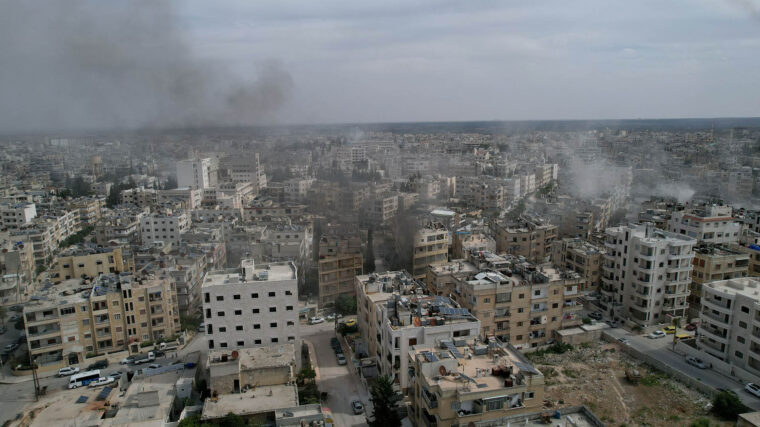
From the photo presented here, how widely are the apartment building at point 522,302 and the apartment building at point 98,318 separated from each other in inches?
227

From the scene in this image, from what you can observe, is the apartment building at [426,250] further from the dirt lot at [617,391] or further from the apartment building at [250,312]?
the apartment building at [250,312]

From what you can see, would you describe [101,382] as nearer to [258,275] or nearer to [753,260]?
[258,275]

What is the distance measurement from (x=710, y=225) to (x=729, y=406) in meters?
6.53

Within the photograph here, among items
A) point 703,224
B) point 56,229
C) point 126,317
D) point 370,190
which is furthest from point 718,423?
point 56,229

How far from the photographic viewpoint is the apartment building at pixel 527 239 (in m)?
13.6

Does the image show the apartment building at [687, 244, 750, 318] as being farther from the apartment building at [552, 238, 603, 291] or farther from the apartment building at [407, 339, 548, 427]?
the apartment building at [407, 339, 548, 427]

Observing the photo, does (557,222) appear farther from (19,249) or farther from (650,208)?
(19,249)

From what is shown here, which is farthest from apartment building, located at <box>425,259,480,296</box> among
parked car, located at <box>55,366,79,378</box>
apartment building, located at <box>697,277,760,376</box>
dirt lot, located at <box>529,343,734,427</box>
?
parked car, located at <box>55,366,79,378</box>

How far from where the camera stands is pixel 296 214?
733 inches

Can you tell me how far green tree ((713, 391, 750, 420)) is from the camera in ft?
22.7

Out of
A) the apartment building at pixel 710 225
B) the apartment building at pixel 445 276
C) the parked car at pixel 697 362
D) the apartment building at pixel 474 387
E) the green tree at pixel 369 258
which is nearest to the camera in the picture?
the apartment building at pixel 474 387

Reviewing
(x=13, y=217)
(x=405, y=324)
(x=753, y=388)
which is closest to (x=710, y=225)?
(x=753, y=388)

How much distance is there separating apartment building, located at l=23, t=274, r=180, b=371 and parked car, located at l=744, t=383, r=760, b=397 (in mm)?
9981

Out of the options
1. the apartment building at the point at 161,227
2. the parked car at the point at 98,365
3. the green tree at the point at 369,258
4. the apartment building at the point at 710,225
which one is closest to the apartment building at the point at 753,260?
the apartment building at the point at 710,225
